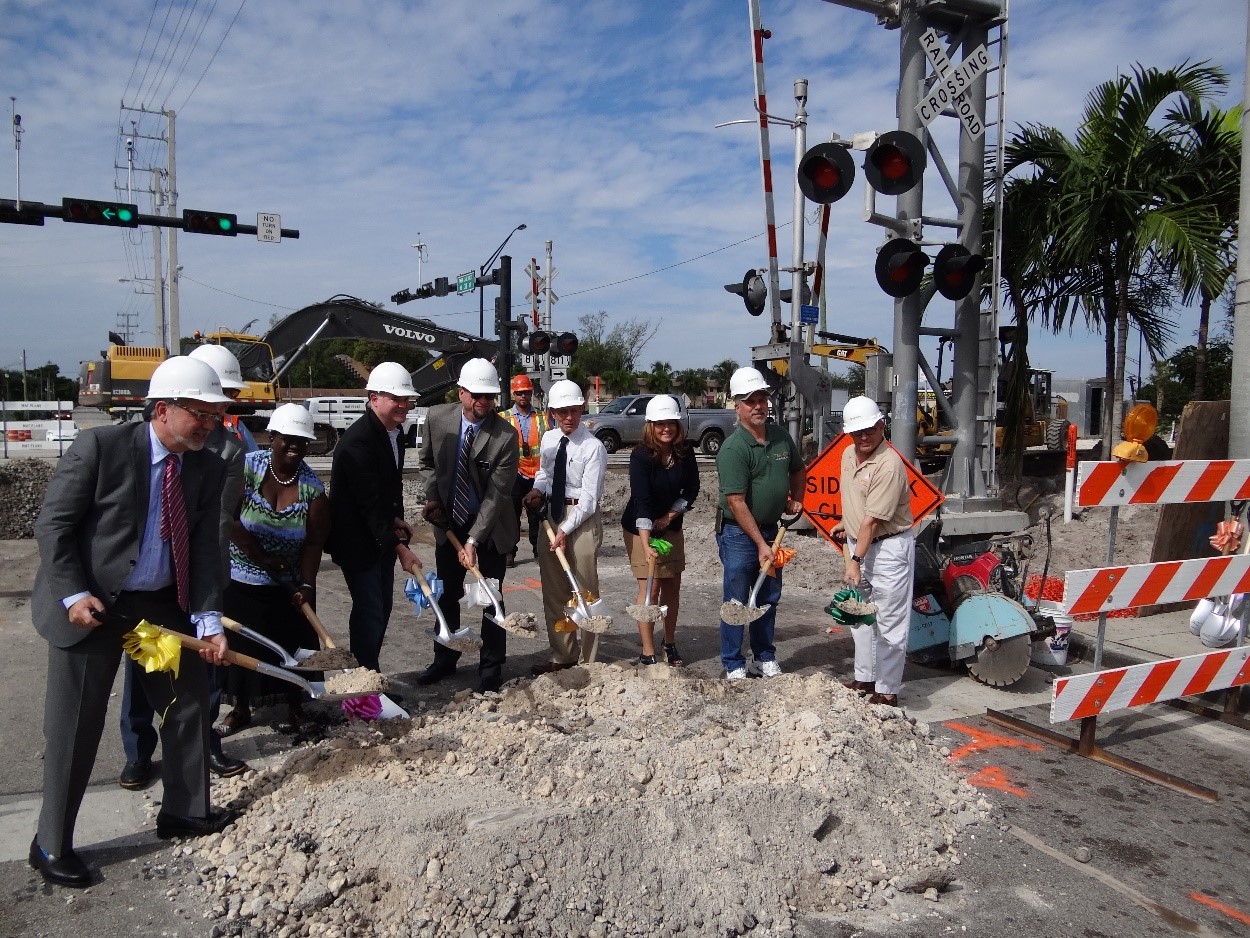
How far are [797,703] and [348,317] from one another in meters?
13.9

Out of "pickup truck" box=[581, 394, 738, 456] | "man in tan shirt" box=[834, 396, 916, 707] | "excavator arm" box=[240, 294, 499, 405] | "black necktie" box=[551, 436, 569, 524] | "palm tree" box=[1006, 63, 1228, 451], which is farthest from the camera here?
"pickup truck" box=[581, 394, 738, 456]

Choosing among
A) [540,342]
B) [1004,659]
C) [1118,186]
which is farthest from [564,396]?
[540,342]

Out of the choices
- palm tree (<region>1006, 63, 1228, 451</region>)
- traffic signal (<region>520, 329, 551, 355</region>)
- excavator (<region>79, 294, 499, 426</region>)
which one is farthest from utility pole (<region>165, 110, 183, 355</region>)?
palm tree (<region>1006, 63, 1228, 451</region>)

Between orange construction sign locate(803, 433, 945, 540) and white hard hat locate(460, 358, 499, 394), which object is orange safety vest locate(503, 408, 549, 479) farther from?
orange construction sign locate(803, 433, 945, 540)

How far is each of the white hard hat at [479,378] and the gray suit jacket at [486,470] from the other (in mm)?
Result: 174

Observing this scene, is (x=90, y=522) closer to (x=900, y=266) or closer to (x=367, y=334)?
(x=900, y=266)

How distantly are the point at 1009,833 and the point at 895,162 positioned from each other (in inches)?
189

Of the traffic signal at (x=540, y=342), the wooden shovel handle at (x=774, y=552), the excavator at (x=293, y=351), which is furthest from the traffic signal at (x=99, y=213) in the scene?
the wooden shovel handle at (x=774, y=552)

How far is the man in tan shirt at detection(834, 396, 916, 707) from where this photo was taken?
17.5 feet

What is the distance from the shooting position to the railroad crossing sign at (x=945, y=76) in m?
7.09

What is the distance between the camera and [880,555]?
5.44 metres

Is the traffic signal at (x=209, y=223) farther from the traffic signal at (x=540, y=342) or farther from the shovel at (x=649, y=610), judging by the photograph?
the shovel at (x=649, y=610)

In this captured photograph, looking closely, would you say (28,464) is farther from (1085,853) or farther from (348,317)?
(1085,853)

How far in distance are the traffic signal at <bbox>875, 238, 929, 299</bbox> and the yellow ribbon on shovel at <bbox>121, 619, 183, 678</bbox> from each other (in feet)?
18.2
